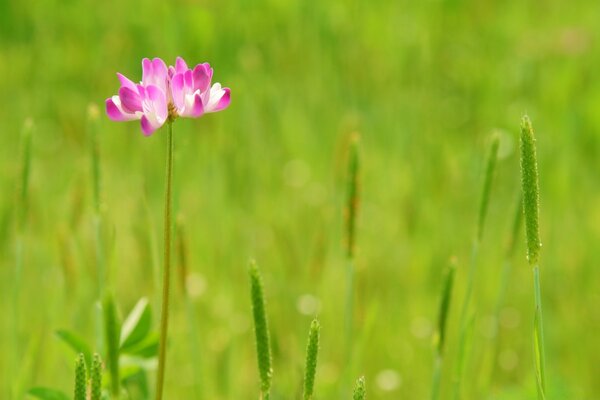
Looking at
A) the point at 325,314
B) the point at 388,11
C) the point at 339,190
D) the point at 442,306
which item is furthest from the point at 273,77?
the point at 442,306

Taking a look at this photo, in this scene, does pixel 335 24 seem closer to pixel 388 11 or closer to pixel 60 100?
pixel 388 11

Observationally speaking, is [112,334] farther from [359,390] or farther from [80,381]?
[359,390]

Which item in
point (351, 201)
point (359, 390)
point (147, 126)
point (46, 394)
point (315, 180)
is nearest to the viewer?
point (359, 390)

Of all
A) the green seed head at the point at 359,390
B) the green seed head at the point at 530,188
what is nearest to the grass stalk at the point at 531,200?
the green seed head at the point at 530,188

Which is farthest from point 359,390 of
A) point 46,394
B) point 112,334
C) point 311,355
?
point 46,394

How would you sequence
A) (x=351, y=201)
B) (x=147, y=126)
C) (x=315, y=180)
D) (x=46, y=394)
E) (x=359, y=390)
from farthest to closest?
(x=315, y=180) < (x=351, y=201) < (x=46, y=394) < (x=147, y=126) < (x=359, y=390)

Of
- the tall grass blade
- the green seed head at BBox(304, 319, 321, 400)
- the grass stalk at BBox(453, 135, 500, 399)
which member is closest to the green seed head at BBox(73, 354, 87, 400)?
the tall grass blade
